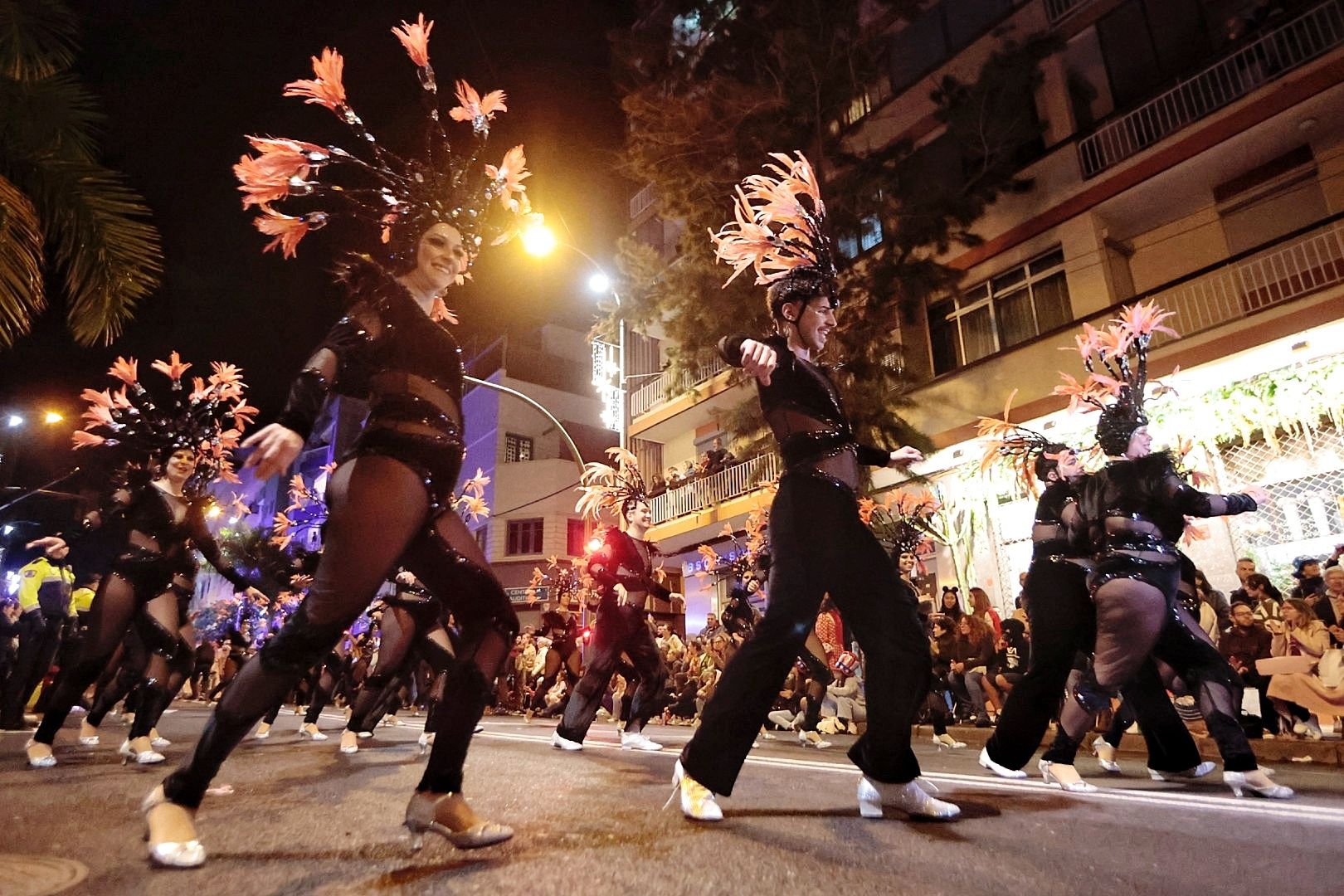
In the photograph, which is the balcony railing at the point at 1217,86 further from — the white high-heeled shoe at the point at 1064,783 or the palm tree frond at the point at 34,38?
the palm tree frond at the point at 34,38

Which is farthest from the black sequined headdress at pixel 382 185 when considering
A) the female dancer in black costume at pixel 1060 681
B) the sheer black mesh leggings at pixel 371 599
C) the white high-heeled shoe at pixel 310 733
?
the white high-heeled shoe at pixel 310 733

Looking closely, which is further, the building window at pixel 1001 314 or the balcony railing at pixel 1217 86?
the building window at pixel 1001 314

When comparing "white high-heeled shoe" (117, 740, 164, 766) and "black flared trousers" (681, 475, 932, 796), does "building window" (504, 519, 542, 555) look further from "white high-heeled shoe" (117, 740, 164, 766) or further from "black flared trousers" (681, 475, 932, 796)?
"black flared trousers" (681, 475, 932, 796)

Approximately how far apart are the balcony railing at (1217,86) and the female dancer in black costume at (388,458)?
1439 cm

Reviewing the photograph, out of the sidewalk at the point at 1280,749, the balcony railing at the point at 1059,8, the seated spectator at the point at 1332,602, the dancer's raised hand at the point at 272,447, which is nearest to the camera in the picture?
the dancer's raised hand at the point at 272,447

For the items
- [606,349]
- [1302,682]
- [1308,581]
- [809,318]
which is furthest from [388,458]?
[606,349]

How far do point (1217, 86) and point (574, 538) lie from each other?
26.8m

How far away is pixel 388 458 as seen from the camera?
260cm

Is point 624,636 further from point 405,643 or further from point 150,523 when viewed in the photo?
point 150,523

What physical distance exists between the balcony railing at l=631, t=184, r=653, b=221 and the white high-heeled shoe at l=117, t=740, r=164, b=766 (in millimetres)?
24911

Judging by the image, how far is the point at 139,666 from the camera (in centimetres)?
590

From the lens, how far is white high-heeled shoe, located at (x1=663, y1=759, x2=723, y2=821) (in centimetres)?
291

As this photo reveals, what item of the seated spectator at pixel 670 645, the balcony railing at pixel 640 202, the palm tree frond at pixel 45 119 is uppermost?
the balcony railing at pixel 640 202

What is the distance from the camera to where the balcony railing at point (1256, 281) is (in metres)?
11.8
